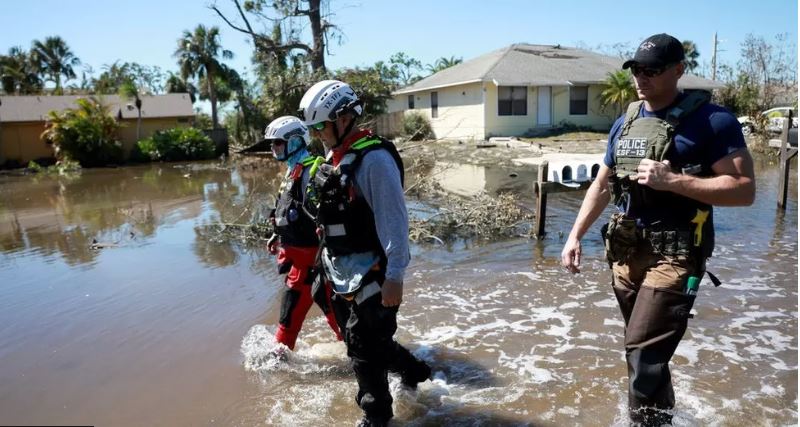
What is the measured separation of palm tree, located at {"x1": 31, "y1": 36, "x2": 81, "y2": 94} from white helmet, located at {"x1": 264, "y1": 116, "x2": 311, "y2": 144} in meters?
65.9

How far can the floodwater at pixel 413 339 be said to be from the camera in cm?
392

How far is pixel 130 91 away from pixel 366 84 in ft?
50.7

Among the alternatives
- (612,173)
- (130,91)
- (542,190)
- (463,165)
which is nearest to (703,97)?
(612,173)

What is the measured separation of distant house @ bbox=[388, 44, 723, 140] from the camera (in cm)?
2794

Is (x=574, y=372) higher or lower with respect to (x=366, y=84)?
lower

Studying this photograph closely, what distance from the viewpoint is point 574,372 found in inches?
174

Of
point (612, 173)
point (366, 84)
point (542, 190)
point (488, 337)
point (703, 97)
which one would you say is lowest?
point (488, 337)

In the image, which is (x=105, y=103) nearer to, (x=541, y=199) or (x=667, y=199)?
(x=541, y=199)

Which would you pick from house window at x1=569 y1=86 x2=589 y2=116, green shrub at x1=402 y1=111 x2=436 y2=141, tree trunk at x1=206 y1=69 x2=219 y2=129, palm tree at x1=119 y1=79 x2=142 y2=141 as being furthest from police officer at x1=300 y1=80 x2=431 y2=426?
tree trunk at x1=206 y1=69 x2=219 y2=129

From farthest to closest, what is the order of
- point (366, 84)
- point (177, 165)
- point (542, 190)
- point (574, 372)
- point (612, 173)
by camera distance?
point (177, 165), point (366, 84), point (542, 190), point (574, 372), point (612, 173)

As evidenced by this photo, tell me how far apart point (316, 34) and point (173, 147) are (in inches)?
423

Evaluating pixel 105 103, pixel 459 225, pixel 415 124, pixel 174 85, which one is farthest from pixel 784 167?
pixel 174 85

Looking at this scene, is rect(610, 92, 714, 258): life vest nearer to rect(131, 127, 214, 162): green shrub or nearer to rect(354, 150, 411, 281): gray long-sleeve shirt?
rect(354, 150, 411, 281): gray long-sleeve shirt

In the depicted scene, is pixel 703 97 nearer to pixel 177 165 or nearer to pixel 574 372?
pixel 574 372
